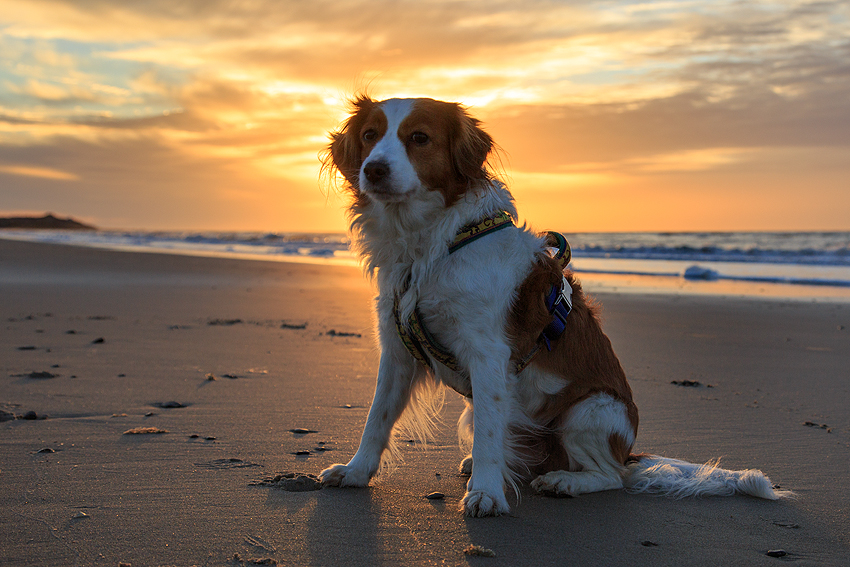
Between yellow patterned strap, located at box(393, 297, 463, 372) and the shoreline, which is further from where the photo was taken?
the shoreline

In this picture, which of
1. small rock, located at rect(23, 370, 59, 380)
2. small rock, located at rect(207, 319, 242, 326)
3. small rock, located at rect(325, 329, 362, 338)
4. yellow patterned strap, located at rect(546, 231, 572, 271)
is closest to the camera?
yellow patterned strap, located at rect(546, 231, 572, 271)

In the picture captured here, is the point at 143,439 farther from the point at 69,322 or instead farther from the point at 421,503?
the point at 69,322

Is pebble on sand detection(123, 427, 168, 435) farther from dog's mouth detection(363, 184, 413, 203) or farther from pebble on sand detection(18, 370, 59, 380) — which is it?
dog's mouth detection(363, 184, 413, 203)

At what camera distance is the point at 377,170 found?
8.99ft

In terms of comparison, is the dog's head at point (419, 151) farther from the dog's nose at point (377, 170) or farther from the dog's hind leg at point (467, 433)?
the dog's hind leg at point (467, 433)

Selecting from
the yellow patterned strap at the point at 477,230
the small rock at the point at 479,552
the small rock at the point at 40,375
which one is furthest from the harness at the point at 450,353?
the small rock at the point at 40,375

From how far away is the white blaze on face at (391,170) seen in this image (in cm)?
274

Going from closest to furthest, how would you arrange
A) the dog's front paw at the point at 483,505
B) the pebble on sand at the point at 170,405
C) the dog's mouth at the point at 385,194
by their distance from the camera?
the dog's front paw at the point at 483,505 < the dog's mouth at the point at 385,194 < the pebble on sand at the point at 170,405

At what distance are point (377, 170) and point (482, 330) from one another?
81 centimetres

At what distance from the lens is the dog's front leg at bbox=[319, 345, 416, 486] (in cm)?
294

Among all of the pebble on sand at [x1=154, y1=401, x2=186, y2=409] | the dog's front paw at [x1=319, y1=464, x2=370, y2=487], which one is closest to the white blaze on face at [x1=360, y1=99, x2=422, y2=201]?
the dog's front paw at [x1=319, y1=464, x2=370, y2=487]

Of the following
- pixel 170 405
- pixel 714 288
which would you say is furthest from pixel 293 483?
pixel 714 288

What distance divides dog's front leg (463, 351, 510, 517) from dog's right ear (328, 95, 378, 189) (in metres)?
1.11

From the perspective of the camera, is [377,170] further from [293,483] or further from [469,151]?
[293,483]
